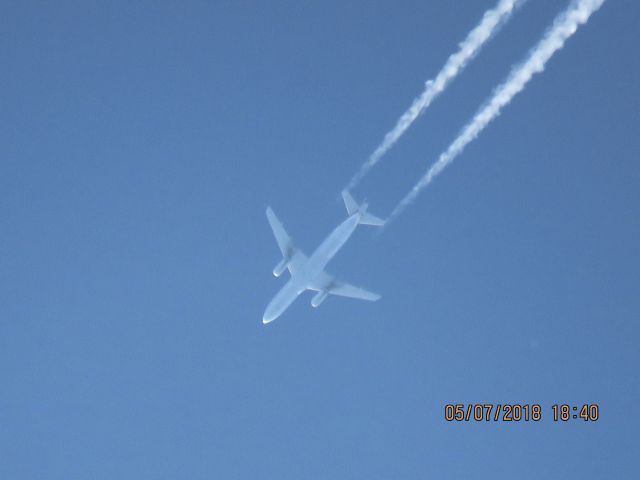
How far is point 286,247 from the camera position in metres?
37.5

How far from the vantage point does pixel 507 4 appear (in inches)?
854

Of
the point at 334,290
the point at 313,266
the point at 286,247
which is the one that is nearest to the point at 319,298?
the point at 334,290

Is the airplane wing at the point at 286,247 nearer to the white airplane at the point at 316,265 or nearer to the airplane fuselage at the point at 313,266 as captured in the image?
the white airplane at the point at 316,265

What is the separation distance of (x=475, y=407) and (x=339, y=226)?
33.1 feet

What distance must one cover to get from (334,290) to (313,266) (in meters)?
5.46

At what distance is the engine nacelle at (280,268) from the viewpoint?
3619cm

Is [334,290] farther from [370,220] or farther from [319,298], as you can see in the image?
[370,220]

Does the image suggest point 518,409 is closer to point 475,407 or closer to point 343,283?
point 475,407

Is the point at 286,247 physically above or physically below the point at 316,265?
above

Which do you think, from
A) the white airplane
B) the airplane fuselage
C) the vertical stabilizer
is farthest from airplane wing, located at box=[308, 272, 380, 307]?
the vertical stabilizer

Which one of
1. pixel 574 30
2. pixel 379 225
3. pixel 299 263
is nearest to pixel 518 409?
pixel 379 225

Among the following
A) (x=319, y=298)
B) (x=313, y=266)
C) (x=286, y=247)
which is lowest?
(x=313, y=266)

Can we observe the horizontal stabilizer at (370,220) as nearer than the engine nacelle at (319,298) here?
Yes

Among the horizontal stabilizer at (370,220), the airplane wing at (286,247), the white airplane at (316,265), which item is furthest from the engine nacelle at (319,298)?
the horizontal stabilizer at (370,220)
